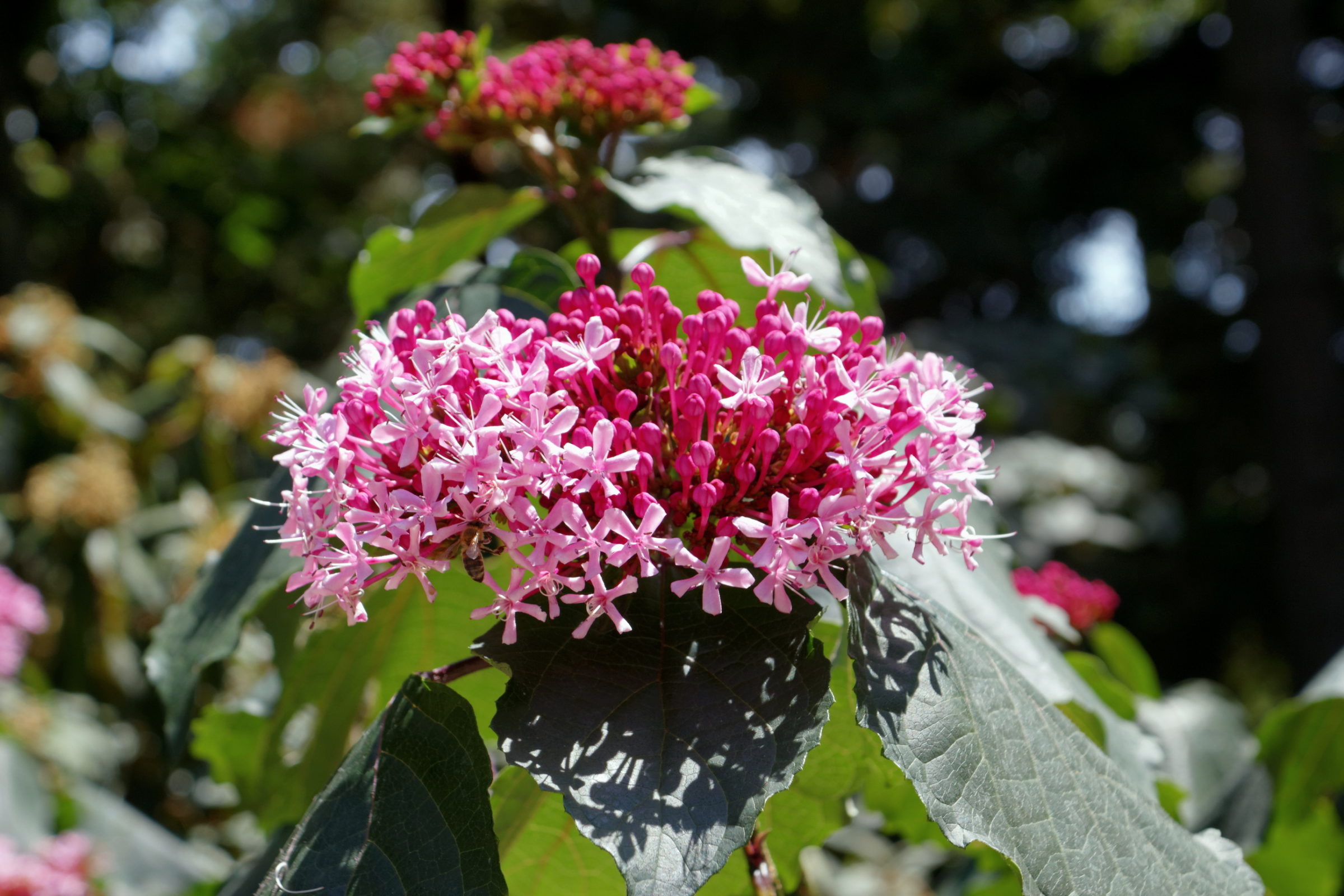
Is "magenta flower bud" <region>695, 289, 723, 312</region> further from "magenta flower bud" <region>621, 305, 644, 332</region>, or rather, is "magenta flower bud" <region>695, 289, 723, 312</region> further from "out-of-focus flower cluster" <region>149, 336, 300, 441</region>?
"out-of-focus flower cluster" <region>149, 336, 300, 441</region>

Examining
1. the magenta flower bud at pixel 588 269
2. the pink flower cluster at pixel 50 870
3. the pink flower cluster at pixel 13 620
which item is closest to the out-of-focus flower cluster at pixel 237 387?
the pink flower cluster at pixel 13 620

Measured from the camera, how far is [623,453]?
78cm

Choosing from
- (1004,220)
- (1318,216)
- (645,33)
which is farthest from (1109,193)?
(645,33)

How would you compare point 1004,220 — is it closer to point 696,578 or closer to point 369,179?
point 369,179

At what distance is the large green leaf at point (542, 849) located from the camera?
1008mm

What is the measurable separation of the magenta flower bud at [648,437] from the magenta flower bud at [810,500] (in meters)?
0.12

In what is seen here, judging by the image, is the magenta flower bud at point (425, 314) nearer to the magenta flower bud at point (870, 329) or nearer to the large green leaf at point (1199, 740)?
the magenta flower bud at point (870, 329)

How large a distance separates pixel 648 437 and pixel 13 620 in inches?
121

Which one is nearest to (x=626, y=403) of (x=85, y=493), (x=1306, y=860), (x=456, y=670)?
(x=456, y=670)

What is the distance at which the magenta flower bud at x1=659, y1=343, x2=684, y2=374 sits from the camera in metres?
0.84

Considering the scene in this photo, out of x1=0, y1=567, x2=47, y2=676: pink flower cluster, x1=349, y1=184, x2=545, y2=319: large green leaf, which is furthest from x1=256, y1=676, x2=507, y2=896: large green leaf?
x1=0, y1=567, x2=47, y2=676: pink flower cluster

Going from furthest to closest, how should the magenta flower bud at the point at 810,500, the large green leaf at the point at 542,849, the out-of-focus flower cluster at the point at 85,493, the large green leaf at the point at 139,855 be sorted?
1. the out-of-focus flower cluster at the point at 85,493
2. the large green leaf at the point at 139,855
3. the large green leaf at the point at 542,849
4. the magenta flower bud at the point at 810,500

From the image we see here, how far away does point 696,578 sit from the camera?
2.52 feet

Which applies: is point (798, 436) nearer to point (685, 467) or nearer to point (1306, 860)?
point (685, 467)
